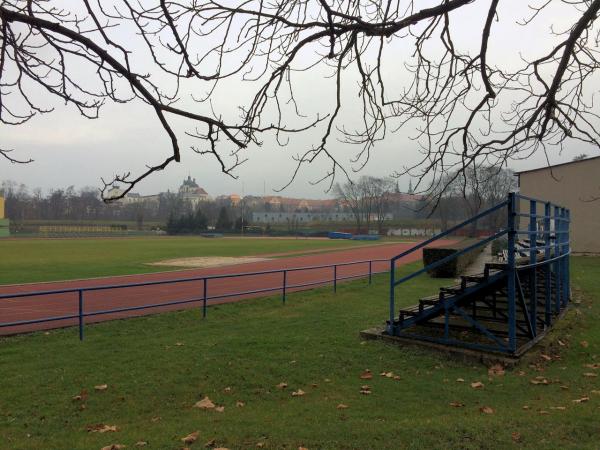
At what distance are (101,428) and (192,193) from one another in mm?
156156

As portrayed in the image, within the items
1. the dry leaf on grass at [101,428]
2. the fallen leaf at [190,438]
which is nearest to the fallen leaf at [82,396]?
the dry leaf on grass at [101,428]

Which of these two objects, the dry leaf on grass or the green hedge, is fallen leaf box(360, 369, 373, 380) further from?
the green hedge

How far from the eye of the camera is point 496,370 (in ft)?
23.0

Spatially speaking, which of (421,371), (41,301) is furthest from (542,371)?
(41,301)

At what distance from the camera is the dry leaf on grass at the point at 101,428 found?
488 centimetres

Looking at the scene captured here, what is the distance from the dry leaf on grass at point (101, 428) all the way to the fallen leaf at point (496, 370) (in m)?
4.79

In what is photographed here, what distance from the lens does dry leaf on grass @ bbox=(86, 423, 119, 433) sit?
192 inches

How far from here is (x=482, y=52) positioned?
4.41 metres

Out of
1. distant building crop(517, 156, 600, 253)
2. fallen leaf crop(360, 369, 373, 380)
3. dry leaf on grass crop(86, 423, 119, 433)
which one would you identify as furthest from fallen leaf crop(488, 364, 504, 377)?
distant building crop(517, 156, 600, 253)

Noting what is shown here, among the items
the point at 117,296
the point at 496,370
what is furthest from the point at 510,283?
the point at 117,296

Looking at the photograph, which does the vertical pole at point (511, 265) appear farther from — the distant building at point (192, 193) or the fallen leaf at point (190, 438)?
the distant building at point (192, 193)

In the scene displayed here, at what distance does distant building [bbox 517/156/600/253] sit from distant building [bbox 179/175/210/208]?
104404mm

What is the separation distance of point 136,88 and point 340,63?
1916 millimetres

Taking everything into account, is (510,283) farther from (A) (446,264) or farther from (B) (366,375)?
(A) (446,264)
